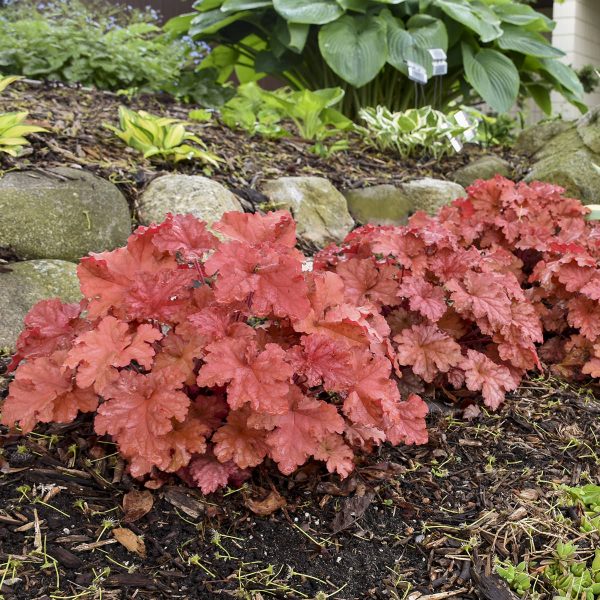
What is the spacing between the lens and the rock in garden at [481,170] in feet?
15.4

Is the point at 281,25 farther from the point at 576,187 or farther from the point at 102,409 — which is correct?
the point at 102,409

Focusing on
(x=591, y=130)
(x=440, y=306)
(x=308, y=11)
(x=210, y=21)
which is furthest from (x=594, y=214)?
(x=210, y=21)

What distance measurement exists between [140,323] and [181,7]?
8.91 meters

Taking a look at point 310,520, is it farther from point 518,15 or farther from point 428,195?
point 518,15

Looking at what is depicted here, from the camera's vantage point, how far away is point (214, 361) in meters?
1.51

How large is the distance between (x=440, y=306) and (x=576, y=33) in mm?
8319

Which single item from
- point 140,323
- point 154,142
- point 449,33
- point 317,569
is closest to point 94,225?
point 154,142

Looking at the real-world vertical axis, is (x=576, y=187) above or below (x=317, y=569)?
below

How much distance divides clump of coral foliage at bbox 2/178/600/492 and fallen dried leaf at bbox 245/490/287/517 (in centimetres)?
8

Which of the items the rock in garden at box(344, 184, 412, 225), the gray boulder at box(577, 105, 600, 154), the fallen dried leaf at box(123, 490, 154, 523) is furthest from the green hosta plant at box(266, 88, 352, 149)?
the fallen dried leaf at box(123, 490, 154, 523)

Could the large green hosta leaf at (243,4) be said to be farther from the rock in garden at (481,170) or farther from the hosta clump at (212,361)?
the hosta clump at (212,361)

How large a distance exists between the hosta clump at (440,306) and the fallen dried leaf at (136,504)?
87 cm

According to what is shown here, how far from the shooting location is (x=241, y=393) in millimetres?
1479

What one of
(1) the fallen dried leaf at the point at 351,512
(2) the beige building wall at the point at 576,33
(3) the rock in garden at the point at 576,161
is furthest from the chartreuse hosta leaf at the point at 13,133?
(2) the beige building wall at the point at 576,33
